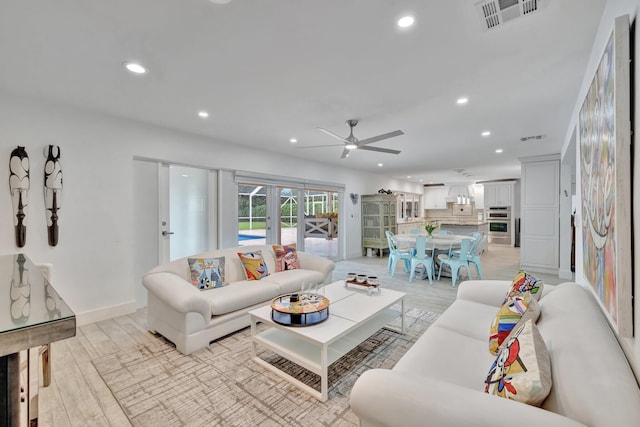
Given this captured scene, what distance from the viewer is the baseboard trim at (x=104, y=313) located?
3244 mm

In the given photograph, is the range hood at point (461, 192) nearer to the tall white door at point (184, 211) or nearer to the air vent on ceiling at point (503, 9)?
the tall white door at point (184, 211)

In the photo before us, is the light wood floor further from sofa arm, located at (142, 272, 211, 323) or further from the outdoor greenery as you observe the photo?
the outdoor greenery

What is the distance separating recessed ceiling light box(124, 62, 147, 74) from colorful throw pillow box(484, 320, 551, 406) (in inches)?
124

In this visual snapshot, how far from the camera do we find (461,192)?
11.4 m

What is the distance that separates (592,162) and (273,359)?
272 cm

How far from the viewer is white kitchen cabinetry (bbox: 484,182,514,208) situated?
10.1 meters

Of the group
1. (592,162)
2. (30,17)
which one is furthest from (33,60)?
(592,162)

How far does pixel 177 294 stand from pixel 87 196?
193cm

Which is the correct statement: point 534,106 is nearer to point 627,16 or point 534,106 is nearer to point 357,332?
point 627,16

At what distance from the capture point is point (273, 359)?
2.44m

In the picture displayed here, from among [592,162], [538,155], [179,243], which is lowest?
[179,243]

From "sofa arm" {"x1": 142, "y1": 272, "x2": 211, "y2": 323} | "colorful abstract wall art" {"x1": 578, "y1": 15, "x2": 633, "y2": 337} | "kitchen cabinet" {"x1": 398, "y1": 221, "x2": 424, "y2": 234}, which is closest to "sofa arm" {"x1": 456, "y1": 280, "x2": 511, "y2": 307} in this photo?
"colorful abstract wall art" {"x1": 578, "y1": 15, "x2": 633, "y2": 337}

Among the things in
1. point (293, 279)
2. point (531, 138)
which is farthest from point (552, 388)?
point (531, 138)

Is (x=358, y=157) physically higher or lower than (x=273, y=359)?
higher
